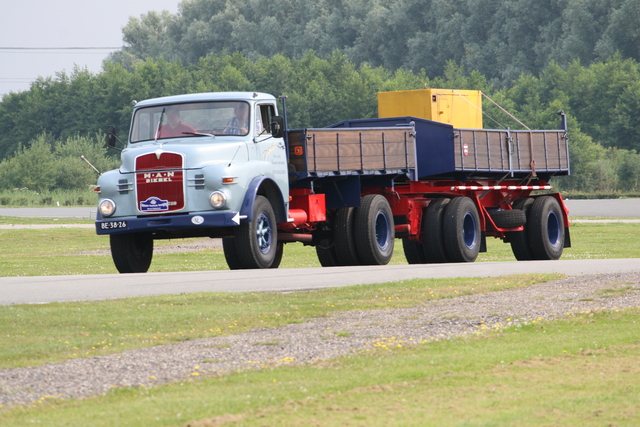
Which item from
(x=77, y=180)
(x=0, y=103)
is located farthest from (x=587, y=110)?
(x=0, y=103)

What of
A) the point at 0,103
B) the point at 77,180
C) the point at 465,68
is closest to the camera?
the point at 77,180

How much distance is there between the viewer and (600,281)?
14.0 metres

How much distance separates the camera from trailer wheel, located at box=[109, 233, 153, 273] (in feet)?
55.8

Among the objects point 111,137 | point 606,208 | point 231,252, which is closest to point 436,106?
point 231,252

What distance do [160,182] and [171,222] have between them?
62cm

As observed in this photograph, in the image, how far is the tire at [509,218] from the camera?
21578 millimetres

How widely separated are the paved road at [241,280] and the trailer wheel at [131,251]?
4.43ft

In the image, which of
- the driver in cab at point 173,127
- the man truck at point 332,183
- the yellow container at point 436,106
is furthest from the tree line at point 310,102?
the driver in cab at point 173,127

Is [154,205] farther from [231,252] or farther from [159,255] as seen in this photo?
[159,255]

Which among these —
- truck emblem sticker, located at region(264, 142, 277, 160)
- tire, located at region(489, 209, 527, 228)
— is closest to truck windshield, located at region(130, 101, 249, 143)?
truck emblem sticker, located at region(264, 142, 277, 160)

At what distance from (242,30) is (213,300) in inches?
4714

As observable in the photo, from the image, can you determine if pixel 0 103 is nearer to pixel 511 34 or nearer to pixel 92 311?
pixel 511 34

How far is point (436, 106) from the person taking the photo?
20.8 meters

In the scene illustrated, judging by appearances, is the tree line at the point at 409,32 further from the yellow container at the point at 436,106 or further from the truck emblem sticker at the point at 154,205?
the truck emblem sticker at the point at 154,205
